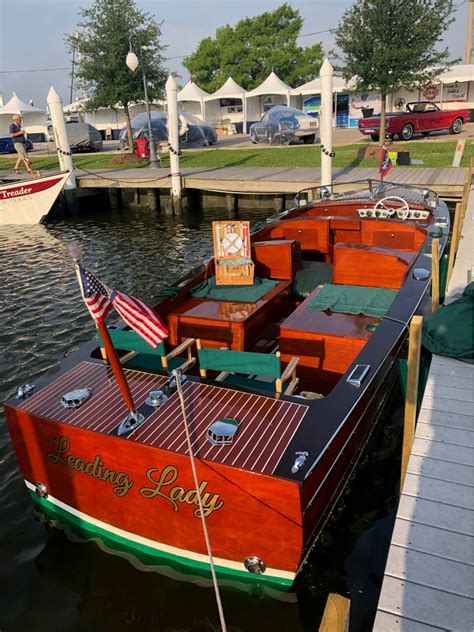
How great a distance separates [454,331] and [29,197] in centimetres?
1624

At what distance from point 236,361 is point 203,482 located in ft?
3.45

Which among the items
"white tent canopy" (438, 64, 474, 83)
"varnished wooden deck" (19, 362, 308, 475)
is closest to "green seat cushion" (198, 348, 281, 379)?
"varnished wooden deck" (19, 362, 308, 475)

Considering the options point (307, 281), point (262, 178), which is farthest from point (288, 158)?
point (307, 281)

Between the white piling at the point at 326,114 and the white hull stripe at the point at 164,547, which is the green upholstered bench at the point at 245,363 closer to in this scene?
the white hull stripe at the point at 164,547

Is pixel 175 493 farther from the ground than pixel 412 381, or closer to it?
closer to it

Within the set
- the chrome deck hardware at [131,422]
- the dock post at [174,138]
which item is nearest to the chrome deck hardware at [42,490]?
the chrome deck hardware at [131,422]

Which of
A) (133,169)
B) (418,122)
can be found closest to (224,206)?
(133,169)

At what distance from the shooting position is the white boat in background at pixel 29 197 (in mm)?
17703

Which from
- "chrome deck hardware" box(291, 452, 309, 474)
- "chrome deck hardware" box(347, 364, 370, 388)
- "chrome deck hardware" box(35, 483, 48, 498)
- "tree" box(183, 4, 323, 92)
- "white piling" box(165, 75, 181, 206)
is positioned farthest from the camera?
"tree" box(183, 4, 323, 92)

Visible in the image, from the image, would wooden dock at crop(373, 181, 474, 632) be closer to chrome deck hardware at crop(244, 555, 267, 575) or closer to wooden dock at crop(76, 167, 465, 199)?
chrome deck hardware at crop(244, 555, 267, 575)

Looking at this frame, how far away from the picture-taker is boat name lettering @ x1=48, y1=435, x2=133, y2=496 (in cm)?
409

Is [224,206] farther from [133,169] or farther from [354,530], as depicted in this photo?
[354,530]

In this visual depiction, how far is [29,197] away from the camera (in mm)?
17906

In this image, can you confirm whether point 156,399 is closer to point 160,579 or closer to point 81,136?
point 160,579
